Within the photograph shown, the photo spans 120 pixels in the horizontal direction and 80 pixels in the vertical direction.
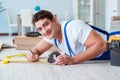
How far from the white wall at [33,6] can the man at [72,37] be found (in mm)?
5954

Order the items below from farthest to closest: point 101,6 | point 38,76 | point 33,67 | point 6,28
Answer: point 6,28
point 101,6
point 33,67
point 38,76

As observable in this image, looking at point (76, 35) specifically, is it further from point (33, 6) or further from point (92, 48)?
point (33, 6)

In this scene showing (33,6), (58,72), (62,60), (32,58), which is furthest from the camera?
(33,6)

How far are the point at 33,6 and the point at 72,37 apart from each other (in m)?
6.18

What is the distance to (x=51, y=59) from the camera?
114cm

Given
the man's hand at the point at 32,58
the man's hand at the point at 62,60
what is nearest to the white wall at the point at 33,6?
the man's hand at the point at 32,58

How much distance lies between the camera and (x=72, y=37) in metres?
1.15

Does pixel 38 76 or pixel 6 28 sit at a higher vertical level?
pixel 38 76

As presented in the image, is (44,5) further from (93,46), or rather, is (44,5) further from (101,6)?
(93,46)

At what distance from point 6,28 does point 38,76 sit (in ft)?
21.1

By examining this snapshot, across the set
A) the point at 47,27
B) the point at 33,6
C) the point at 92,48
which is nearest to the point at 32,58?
the point at 47,27

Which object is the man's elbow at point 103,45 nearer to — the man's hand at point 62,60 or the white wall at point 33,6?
the man's hand at point 62,60

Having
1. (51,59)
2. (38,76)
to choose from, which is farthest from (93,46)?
(38,76)

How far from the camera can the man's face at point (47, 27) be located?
1.12m
